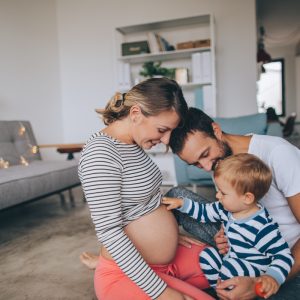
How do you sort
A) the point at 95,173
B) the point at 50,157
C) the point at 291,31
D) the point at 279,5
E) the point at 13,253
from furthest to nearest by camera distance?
1. the point at 291,31
2. the point at 279,5
3. the point at 50,157
4. the point at 13,253
5. the point at 95,173

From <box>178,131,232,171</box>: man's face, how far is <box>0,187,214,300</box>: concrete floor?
0.75 m

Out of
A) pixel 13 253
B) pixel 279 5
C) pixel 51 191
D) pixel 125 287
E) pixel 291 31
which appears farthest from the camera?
pixel 291 31

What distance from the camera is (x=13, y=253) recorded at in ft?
6.25

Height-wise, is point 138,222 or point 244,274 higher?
point 138,222

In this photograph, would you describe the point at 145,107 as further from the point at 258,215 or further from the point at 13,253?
the point at 13,253

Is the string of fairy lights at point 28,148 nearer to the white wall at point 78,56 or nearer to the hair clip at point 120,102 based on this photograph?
the white wall at point 78,56

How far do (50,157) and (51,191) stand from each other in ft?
6.52

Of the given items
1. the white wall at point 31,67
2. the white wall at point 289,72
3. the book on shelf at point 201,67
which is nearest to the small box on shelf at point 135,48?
the book on shelf at point 201,67

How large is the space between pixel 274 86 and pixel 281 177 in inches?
346

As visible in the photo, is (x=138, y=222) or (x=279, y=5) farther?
(x=279, y=5)

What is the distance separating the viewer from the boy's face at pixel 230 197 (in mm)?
1005

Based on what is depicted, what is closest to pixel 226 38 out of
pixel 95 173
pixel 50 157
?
pixel 50 157

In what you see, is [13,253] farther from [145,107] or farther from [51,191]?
[145,107]

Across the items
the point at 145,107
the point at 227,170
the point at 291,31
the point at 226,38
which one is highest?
the point at 291,31
